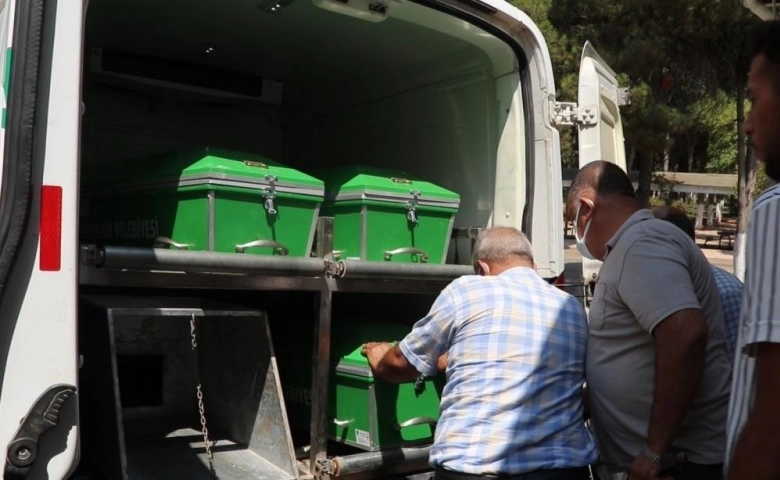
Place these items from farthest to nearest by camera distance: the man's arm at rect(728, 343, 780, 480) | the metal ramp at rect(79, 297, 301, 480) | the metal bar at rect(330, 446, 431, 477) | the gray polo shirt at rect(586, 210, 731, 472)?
the metal bar at rect(330, 446, 431, 477) → the metal ramp at rect(79, 297, 301, 480) → the gray polo shirt at rect(586, 210, 731, 472) → the man's arm at rect(728, 343, 780, 480)

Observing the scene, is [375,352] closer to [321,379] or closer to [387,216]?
[321,379]

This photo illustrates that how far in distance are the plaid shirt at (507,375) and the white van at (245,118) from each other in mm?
484

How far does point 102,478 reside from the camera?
2.52m

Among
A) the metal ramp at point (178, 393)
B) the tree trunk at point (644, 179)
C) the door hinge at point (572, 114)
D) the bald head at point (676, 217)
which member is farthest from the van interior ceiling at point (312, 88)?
the tree trunk at point (644, 179)

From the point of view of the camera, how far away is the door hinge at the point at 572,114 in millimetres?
3227

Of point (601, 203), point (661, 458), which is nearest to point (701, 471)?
point (661, 458)

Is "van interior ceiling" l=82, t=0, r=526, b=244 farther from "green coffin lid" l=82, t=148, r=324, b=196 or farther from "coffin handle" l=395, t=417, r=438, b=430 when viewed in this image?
"coffin handle" l=395, t=417, r=438, b=430

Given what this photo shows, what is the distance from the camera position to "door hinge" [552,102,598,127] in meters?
3.23

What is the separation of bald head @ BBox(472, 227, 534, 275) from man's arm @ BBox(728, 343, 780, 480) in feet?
4.24

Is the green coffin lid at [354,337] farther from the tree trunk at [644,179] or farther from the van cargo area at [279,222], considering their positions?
the tree trunk at [644,179]

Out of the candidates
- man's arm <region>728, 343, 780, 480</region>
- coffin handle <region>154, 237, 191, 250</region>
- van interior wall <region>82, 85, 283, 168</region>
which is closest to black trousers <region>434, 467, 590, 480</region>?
man's arm <region>728, 343, 780, 480</region>

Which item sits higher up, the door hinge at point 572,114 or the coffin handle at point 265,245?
the door hinge at point 572,114

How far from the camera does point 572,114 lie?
3.27m

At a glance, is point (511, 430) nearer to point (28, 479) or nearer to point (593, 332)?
point (593, 332)
